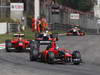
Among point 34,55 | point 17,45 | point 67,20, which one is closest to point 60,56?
point 34,55

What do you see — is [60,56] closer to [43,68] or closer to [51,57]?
[51,57]

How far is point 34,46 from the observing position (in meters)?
19.5

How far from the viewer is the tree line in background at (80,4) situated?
9600 cm

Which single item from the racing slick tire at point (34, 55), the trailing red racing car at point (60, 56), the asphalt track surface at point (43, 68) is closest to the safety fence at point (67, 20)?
the racing slick tire at point (34, 55)

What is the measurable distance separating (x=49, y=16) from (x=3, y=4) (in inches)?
677

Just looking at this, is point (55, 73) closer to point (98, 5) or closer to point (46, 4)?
point (46, 4)

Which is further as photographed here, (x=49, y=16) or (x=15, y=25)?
(x=49, y=16)

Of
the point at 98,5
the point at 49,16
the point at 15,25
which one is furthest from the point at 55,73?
the point at 98,5

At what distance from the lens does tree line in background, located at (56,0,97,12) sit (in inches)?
3780

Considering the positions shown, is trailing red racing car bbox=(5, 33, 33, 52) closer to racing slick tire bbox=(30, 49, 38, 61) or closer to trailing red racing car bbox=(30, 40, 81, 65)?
racing slick tire bbox=(30, 49, 38, 61)

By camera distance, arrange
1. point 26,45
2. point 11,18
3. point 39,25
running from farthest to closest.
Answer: point 11,18, point 39,25, point 26,45

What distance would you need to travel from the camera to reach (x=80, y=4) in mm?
97375

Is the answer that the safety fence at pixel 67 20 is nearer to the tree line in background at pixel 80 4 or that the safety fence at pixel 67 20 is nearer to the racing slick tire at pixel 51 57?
the tree line in background at pixel 80 4

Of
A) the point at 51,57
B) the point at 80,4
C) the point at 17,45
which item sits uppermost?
the point at 80,4
